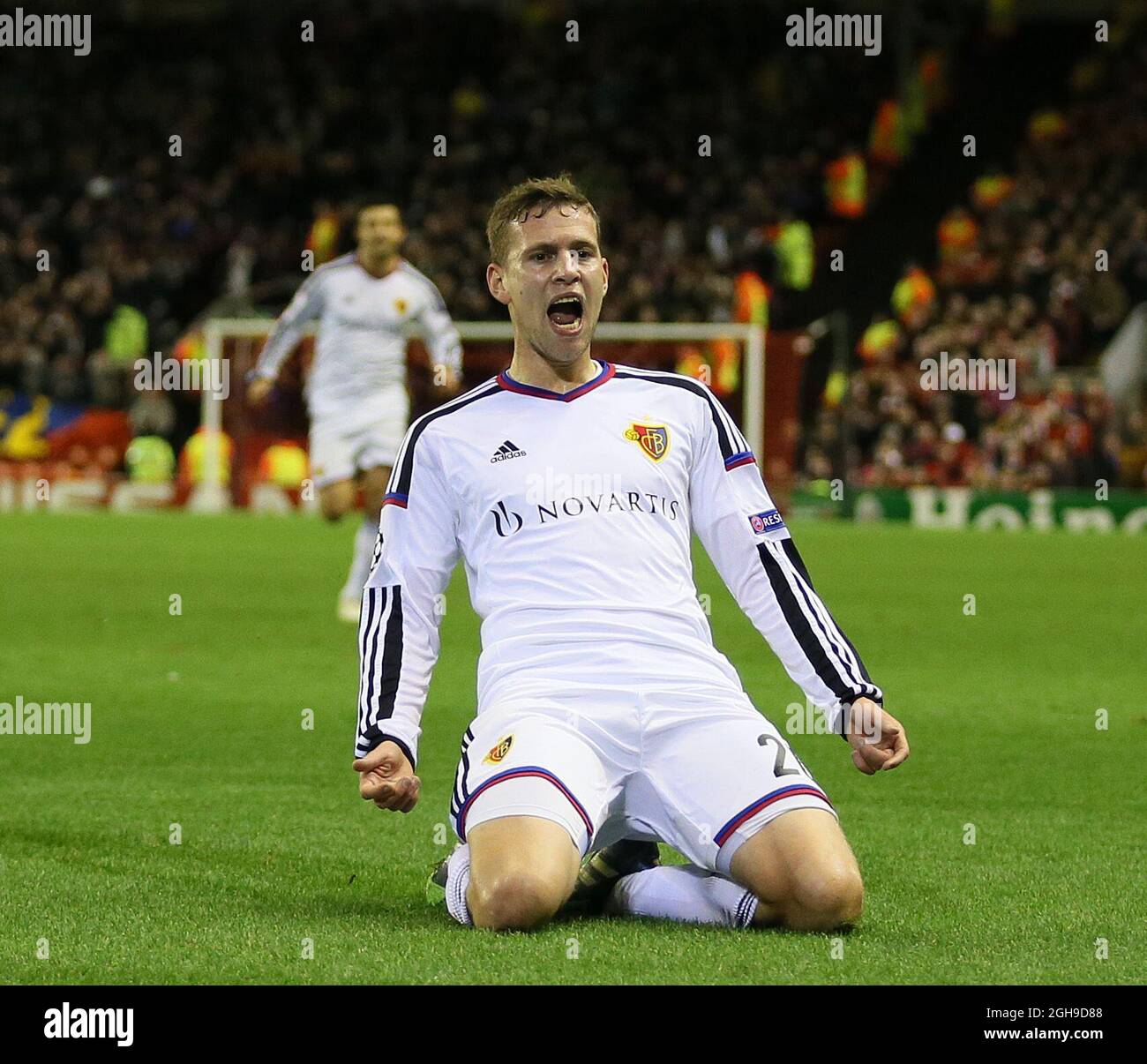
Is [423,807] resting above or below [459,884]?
below

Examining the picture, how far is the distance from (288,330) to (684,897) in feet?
29.3

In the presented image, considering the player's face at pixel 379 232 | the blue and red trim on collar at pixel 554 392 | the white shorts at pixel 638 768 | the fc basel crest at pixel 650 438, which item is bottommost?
the white shorts at pixel 638 768

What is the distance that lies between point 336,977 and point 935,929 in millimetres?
1422

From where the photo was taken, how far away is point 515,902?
4.33 meters

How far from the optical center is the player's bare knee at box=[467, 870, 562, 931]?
4332 millimetres

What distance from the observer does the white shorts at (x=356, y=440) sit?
1280 cm

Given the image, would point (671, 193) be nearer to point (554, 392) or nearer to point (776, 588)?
point (554, 392)

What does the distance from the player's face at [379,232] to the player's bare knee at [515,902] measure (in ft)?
27.3

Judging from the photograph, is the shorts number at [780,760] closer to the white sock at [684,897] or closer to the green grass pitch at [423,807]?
the white sock at [684,897]
